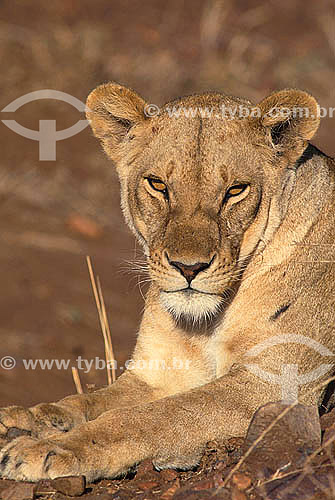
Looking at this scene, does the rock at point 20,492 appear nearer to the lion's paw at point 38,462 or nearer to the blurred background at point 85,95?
the lion's paw at point 38,462

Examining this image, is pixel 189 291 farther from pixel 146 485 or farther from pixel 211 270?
pixel 146 485

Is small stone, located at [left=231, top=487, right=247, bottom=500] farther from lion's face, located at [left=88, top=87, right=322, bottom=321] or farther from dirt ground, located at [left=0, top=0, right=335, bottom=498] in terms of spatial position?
dirt ground, located at [left=0, top=0, right=335, bottom=498]

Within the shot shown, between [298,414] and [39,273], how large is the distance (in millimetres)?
7057

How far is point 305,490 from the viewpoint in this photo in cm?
319

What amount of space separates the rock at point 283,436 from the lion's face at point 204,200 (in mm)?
759

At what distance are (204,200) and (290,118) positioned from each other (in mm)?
617

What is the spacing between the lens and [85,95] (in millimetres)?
12742

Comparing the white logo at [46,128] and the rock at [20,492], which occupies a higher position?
the white logo at [46,128]

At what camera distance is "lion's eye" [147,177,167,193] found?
4504 millimetres

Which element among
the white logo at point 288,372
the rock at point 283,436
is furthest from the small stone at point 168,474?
the white logo at point 288,372

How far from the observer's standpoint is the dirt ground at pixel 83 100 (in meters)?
9.42

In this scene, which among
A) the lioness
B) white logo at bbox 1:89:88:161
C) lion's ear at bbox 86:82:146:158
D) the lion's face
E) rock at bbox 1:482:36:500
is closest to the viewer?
rock at bbox 1:482:36:500

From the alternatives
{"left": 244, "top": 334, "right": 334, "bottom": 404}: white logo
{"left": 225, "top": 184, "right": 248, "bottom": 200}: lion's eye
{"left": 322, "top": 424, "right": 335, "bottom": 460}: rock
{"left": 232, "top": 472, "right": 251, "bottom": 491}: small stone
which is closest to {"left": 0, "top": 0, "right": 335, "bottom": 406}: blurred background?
{"left": 244, "top": 334, "right": 334, "bottom": 404}: white logo

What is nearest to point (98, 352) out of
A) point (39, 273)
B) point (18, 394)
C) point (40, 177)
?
point (18, 394)
